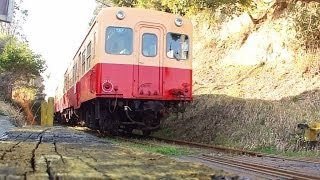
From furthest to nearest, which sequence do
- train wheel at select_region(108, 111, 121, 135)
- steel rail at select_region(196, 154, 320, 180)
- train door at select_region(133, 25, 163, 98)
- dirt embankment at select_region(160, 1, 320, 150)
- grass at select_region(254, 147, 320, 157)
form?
train wheel at select_region(108, 111, 121, 135) < train door at select_region(133, 25, 163, 98) < dirt embankment at select_region(160, 1, 320, 150) < grass at select_region(254, 147, 320, 157) < steel rail at select_region(196, 154, 320, 180)

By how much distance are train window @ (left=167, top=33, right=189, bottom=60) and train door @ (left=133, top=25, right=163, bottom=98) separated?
0.24 metres

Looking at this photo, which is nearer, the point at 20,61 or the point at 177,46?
the point at 177,46

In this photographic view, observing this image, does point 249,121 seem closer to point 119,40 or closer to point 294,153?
point 294,153

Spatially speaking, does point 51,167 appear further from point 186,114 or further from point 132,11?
point 186,114

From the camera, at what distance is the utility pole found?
637cm

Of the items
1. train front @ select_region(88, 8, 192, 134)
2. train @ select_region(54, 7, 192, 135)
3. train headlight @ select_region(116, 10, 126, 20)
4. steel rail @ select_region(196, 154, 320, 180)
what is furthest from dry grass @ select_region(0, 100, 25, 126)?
steel rail @ select_region(196, 154, 320, 180)

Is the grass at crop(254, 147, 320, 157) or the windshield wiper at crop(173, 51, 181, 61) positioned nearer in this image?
the grass at crop(254, 147, 320, 157)

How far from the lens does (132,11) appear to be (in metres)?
11.8

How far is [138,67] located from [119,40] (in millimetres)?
810

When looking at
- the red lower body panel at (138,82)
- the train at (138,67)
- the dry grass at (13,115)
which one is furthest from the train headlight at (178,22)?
the dry grass at (13,115)

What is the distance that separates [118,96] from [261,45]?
25.4ft

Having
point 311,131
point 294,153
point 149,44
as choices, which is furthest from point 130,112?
point 311,131

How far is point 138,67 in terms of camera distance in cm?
1166

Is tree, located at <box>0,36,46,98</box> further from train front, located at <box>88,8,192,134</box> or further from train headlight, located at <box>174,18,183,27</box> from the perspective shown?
train headlight, located at <box>174,18,183,27</box>
